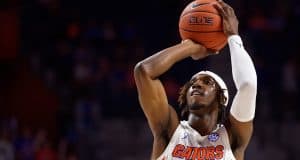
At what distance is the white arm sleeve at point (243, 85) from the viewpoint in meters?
3.75

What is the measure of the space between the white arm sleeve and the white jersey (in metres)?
0.18

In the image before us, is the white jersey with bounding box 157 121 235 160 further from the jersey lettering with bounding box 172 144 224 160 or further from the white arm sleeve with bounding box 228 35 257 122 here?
the white arm sleeve with bounding box 228 35 257 122

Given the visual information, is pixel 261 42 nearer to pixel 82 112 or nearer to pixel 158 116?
pixel 82 112

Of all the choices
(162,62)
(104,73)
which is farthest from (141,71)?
(104,73)

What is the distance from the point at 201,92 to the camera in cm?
389

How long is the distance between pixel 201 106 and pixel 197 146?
0.22 metres

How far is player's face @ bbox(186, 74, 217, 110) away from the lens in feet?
12.7

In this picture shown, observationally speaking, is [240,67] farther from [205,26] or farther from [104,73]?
[104,73]

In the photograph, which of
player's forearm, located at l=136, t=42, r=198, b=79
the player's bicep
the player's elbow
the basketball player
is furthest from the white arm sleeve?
the player's elbow

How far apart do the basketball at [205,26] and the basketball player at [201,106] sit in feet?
0.12

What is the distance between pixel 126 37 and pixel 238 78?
305 inches

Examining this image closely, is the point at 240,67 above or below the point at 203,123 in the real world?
above

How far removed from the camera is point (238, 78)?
12.4ft

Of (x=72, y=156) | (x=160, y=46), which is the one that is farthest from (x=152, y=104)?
(x=160, y=46)
